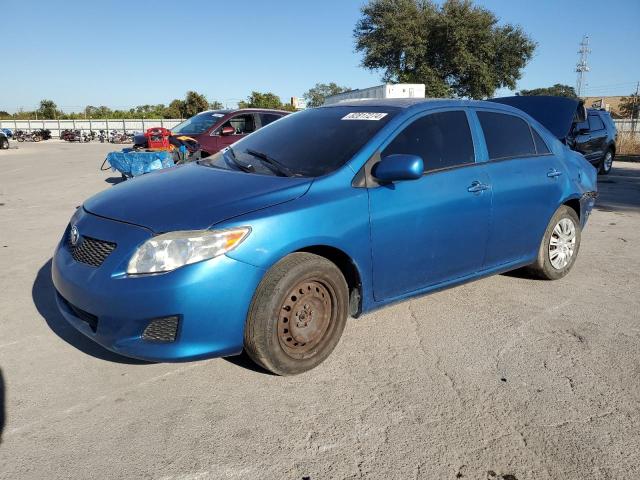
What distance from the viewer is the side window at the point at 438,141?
3.58 meters

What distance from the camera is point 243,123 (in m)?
11.4

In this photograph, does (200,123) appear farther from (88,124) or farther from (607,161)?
(88,124)

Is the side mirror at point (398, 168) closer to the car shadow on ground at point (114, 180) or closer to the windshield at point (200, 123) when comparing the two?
the windshield at point (200, 123)

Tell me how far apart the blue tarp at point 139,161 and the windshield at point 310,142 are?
6732mm

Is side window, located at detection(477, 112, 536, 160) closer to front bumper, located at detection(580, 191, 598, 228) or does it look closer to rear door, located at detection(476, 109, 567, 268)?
rear door, located at detection(476, 109, 567, 268)

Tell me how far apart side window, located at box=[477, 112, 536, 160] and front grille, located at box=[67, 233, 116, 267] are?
9.59 ft

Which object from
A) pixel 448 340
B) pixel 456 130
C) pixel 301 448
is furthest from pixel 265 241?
pixel 456 130

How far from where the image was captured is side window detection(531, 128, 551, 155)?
4.62 meters

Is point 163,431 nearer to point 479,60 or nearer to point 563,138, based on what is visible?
point 563,138

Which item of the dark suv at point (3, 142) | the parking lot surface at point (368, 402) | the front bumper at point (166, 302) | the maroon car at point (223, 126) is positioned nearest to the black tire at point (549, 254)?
the parking lot surface at point (368, 402)

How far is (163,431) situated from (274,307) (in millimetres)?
837

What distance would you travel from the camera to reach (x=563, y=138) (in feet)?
32.1

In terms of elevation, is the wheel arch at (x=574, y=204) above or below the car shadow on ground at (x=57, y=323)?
above

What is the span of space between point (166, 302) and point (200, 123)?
9.84m
